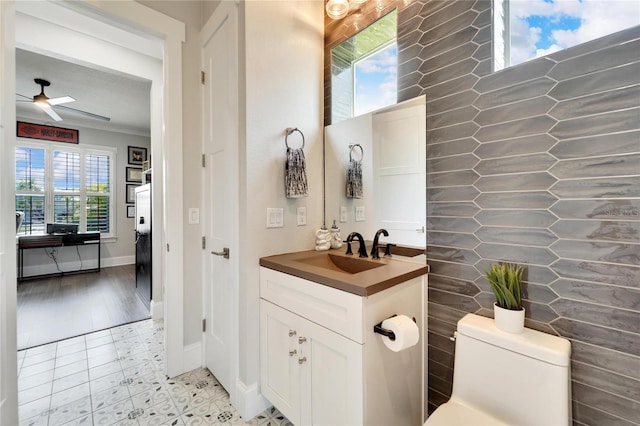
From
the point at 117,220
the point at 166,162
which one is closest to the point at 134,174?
the point at 117,220

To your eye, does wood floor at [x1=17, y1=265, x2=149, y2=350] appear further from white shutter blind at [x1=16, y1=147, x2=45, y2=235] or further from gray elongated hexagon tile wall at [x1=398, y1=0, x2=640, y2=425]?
gray elongated hexagon tile wall at [x1=398, y1=0, x2=640, y2=425]

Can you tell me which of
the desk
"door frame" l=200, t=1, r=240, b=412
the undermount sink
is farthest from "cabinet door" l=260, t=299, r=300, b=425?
the desk

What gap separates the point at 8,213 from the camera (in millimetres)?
1295

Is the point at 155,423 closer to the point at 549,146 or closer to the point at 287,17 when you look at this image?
the point at 549,146

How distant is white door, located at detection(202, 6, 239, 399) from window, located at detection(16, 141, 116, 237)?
188 inches

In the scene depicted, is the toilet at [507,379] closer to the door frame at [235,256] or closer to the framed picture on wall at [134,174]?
the door frame at [235,256]

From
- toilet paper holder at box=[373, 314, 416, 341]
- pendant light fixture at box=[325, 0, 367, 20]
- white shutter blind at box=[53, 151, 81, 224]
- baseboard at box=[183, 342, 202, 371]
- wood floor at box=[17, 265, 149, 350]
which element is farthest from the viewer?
white shutter blind at box=[53, 151, 81, 224]

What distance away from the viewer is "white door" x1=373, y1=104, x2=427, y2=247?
4.83 ft

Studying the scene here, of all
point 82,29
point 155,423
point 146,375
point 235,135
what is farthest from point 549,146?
point 82,29

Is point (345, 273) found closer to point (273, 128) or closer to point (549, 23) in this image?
point (273, 128)

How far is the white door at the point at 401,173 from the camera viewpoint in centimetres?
147

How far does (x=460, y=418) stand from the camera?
106 cm

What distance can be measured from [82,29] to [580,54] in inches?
146

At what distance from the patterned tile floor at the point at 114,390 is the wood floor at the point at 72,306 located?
328 mm
